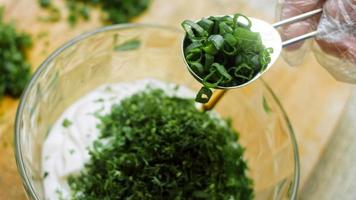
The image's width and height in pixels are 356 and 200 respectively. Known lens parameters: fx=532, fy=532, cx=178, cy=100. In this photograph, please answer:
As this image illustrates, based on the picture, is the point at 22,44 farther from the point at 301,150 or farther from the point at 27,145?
the point at 301,150

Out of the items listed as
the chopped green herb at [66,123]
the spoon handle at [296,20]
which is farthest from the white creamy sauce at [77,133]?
the spoon handle at [296,20]

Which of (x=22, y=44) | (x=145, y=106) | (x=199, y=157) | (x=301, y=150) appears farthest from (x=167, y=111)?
(x=22, y=44)

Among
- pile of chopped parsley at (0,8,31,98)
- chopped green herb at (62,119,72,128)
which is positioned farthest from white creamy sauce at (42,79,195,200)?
pile of chopped parsley at (0,8,31,98)

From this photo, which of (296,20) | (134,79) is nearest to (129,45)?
(134,79)

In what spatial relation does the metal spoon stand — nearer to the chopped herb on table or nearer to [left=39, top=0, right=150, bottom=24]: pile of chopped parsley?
the chopped herb on table

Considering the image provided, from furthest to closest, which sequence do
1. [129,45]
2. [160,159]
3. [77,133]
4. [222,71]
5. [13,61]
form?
[13,61] < [129,45] < [77,133] < [160,159] < [222,71]

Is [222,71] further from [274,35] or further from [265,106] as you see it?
[265,106]

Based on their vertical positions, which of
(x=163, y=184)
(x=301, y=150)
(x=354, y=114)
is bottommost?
(x=301, y=150)
